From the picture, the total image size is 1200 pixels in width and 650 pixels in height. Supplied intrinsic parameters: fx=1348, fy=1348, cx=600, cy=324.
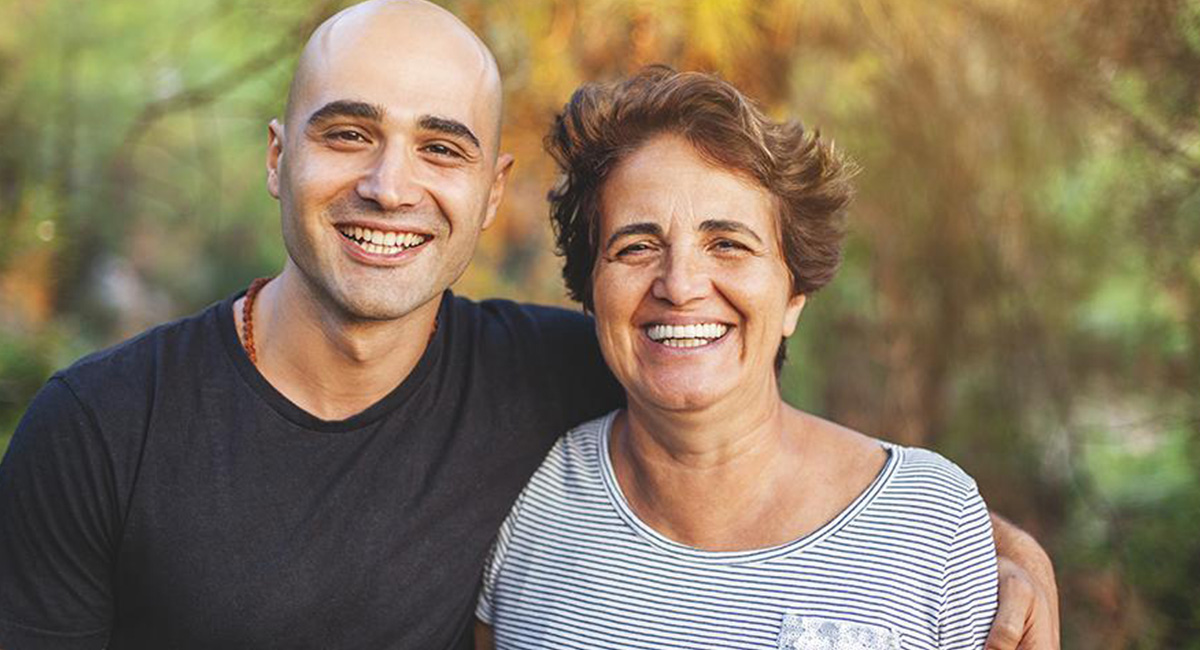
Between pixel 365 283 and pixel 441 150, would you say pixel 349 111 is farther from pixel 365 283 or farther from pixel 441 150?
pixel 365 283

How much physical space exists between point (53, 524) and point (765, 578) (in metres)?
1.22

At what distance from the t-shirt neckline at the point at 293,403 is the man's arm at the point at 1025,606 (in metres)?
1.12

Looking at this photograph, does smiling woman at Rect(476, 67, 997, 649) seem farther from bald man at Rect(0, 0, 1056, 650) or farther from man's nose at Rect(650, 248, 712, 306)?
bald man at Rect(0, 0, 1056, 650)

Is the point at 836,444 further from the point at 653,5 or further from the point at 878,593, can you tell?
the point at 653,5

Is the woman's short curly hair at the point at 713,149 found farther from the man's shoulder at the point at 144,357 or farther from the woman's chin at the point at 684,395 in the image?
the man's shoulder at the point at 144,357

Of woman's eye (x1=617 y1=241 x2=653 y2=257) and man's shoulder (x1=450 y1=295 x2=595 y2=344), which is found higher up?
woman's eye (x1=617 y1=241 x2=653 y2=257)

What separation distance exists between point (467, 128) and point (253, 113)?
2251 millimetres

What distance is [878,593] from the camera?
2293 mm

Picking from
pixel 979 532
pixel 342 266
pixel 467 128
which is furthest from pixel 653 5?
pixel 979 532

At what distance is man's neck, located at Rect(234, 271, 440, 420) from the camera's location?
248 cm

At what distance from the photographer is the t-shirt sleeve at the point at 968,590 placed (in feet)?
7.43

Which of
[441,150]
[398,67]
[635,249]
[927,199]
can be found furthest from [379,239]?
[927,199]

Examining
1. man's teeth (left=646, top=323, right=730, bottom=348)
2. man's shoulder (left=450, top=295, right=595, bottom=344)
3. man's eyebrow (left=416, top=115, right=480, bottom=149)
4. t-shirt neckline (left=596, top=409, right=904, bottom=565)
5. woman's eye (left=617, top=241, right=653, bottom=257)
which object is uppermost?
man's eyebrow (left=416, top=115, right=480, bottom=149)

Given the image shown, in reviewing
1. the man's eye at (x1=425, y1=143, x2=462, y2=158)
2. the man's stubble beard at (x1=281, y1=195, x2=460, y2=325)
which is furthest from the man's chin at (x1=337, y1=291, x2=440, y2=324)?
the man's eye at (x1=425, y1=143, x2=462, y2=158)
